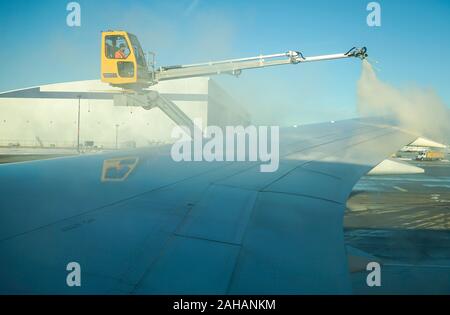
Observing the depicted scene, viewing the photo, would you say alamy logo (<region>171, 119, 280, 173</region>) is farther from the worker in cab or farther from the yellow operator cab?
the worker in cab

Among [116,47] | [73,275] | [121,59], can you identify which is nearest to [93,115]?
[121,59]

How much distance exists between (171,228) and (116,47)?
13.4 m

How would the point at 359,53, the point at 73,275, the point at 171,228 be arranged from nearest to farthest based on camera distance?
1. the point at 73,275
2. the point at 171,228
3. the point at 359,53

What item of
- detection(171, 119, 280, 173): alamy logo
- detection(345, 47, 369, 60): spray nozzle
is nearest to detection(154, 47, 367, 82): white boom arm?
detection(345, 47, 369, 60): spray nozzle

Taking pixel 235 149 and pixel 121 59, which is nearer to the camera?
pixel 235 149

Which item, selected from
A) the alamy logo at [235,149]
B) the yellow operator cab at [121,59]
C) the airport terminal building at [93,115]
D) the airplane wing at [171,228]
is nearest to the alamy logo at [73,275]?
the airplane wing at [171,228]

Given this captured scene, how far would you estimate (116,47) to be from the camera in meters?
14.0

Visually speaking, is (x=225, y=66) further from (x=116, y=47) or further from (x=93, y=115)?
(x=93, y=115)

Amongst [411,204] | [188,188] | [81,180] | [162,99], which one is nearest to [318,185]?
[188,188]

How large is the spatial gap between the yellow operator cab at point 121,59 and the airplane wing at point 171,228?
11.2 m

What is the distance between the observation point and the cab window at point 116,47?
1374cm

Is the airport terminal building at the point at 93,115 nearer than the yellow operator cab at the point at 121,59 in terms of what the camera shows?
No

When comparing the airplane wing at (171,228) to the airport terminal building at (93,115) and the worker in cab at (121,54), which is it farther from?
the airport terminal building at (93,115)
